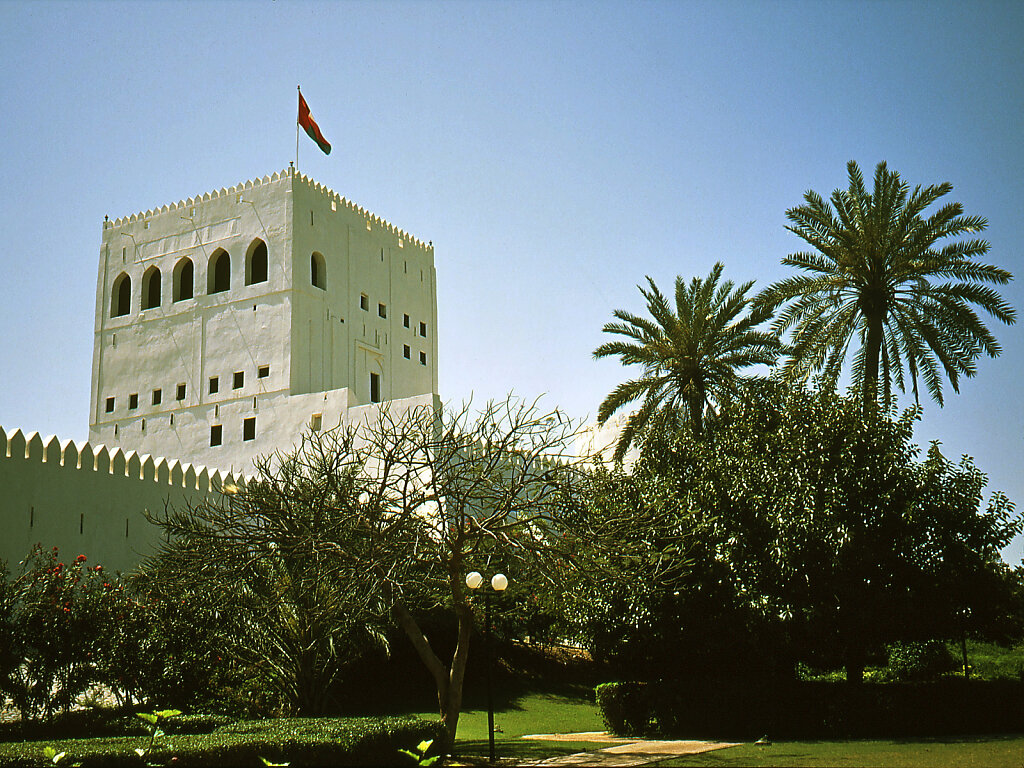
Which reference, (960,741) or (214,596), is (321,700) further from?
(960,741)

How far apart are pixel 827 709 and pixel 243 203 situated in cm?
3012

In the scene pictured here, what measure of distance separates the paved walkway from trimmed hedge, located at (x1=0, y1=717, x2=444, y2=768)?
203 cm

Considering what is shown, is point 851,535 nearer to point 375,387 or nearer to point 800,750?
point 800,750

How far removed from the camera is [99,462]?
81.3 ft

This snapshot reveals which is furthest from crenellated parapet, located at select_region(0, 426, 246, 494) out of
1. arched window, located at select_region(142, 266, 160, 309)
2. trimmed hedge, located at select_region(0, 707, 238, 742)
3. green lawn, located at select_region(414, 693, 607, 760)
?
arched window, located at select_region(142, 266, 160, 309)

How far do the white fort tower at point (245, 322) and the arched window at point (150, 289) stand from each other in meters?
0.04

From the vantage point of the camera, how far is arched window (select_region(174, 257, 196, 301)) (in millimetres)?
38688

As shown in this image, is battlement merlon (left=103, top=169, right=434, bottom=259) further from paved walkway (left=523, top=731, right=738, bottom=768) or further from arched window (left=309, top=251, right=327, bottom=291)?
paved walkway (left=523, top=731, right=738, bottom=768)

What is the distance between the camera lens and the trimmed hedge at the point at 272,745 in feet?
32.2

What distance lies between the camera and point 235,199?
1511 inches

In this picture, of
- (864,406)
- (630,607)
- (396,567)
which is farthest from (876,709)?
(396,567)

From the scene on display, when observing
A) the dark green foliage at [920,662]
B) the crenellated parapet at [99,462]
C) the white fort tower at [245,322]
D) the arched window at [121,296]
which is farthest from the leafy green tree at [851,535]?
the arched window at [121,296]

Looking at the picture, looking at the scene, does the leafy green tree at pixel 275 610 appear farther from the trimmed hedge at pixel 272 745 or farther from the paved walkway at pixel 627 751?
the paved walkway at pixel 627 751

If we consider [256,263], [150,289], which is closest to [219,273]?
[256,263]
